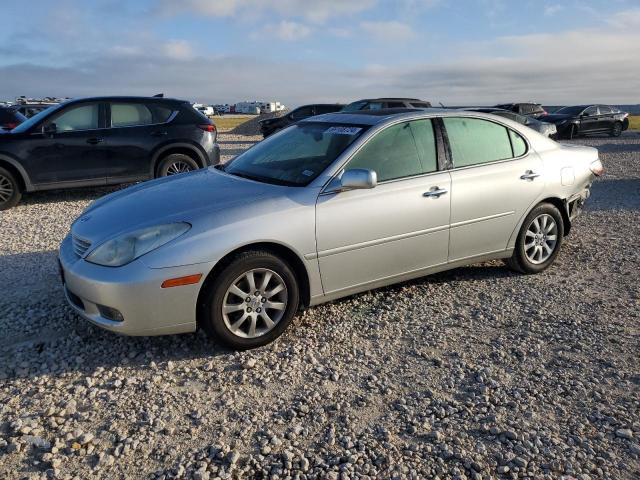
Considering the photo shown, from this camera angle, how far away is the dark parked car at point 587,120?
23.1m

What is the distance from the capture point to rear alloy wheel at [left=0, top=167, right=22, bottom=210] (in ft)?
26.8

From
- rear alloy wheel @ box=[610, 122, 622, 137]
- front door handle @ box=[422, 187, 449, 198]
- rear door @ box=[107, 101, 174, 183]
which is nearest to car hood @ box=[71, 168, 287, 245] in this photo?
front door handle @ box=[422, 187, 449, 198]

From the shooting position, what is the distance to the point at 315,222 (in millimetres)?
3820

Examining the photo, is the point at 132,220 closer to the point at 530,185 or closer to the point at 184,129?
the point at 530,185

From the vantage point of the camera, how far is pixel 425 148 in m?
4.52

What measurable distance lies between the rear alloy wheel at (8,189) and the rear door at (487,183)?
669 cm

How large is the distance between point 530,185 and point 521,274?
89cm

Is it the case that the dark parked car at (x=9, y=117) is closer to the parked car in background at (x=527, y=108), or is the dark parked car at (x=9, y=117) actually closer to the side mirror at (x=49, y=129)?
the side mirror at (x=49, y=129)

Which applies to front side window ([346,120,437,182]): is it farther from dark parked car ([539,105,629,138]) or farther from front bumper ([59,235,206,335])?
dark parked car ([539,105,629,138])

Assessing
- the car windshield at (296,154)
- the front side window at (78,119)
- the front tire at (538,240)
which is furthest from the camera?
the front side window at (78,119)

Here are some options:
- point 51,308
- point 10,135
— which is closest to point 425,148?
point 51,308

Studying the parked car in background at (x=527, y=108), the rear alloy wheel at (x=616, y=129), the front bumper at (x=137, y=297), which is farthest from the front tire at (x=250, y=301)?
the rear alloy wheel at (x=616, y=129)

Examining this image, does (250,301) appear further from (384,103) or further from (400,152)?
(384,103)

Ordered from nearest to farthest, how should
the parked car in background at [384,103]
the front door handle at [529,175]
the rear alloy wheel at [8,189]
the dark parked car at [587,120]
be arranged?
the front door handle at [529,175], the rear alloy wheel at [8,189], the parked car in background at [384,103], the dark parked car at [587,120]
